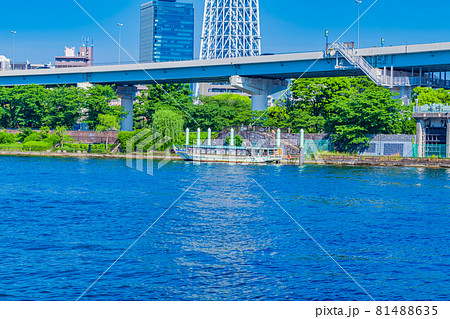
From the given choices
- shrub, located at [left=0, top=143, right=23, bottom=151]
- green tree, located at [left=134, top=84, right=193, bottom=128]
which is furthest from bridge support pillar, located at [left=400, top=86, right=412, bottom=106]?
shrub, located at [left=0, top=143, right=23, bottom=151]

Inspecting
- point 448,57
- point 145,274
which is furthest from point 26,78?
point 145,274

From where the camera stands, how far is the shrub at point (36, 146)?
10850 centimetres

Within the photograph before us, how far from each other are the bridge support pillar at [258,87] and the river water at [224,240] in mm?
44136

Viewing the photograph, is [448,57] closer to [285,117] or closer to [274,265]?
[285,117]

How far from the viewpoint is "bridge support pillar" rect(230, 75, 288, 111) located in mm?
108000

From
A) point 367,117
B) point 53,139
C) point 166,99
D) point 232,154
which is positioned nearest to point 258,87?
point 232,154

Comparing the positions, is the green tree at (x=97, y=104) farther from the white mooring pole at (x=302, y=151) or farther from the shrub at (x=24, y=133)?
the white mooring pole at (x=302, y=151)

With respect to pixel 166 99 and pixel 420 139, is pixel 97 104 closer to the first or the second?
pixel 166 99

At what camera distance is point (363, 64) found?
93875 mm

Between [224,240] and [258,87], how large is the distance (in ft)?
261

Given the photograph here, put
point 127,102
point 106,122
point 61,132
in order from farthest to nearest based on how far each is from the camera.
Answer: point 127,102 → point 106,122 → point 61,132

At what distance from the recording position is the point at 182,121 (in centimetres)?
10931

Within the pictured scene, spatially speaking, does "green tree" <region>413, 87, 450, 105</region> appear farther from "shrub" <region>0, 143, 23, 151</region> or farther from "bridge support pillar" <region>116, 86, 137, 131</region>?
"shrub" <region>0, 143, 23, 151</region>

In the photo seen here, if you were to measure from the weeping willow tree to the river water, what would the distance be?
40.8 meters
